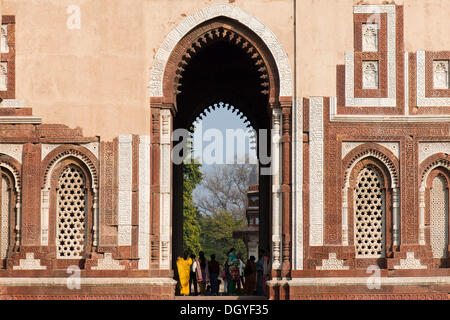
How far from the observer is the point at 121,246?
17.3 meters

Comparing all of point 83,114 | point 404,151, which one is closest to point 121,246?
point 83,114

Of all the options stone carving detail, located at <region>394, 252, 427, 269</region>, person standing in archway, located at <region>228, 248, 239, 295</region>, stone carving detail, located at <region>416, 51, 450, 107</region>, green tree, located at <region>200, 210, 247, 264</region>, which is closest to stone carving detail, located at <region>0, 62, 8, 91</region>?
person standing in archway, located at <region>228, 248, 239, 295</region>

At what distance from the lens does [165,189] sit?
17656 mm

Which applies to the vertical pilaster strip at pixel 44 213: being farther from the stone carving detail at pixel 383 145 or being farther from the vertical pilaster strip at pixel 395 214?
the vertical pilaster strip at pixel 395 214

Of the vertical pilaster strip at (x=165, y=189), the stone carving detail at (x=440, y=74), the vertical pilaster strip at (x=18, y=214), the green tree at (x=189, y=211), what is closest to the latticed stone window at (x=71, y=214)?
the vertical pilaster strip at (x=18, y=214)

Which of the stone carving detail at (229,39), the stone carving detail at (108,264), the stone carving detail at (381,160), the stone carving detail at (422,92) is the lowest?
the stone carving detail at (108,264)

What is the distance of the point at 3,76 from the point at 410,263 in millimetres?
8454

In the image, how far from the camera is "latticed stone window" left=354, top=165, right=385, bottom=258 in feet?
57.7

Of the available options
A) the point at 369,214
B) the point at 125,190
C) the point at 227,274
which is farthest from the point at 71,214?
the point at 369,214

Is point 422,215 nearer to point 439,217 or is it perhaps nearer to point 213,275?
point 439,217

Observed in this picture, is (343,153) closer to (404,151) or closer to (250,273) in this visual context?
(404,151)

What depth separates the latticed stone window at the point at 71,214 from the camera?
17688 millimetres

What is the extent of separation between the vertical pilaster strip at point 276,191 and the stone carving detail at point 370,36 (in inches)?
82.0

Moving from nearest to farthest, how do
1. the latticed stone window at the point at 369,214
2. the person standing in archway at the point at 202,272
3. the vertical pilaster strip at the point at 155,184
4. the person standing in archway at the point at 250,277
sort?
1. the vertical pilaster strip at the point at 155,184
2. the latticed stone window at the point at 369,214
3. the person standing in archway at the point at 250,277
4. the person standing in archway at the point at 202,272
